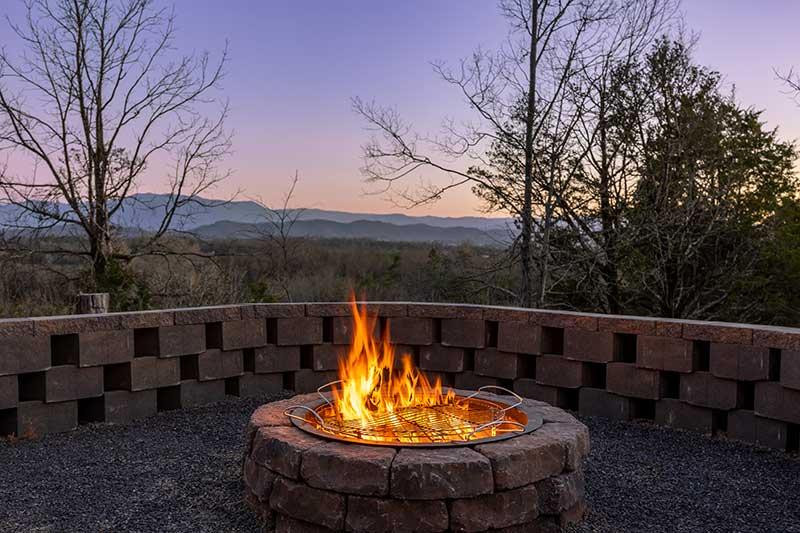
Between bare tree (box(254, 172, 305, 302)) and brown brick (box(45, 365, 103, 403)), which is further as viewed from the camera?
bare tree (box(254, 172, 305, 302))

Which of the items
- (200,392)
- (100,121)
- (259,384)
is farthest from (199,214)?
(200,392)

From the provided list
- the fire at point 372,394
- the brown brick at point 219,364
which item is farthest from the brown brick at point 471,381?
the brown brick at point 219,364

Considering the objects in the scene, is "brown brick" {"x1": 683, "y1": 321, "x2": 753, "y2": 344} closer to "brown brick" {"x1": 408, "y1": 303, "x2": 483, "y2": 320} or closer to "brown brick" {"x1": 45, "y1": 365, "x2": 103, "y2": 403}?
"brown brick" {"x1": 408, "y1": 303, "x2": 483, "y2": 320}

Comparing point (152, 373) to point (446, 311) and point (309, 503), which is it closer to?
point (446, 311)

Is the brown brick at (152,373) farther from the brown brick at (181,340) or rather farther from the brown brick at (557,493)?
the brown brick at (557,493)

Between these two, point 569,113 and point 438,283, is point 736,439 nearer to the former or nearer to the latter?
point 569,113

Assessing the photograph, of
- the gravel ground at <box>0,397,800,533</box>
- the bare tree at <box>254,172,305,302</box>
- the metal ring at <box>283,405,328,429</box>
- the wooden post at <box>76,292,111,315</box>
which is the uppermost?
the bare tree at <box>254,172,305,302</box>

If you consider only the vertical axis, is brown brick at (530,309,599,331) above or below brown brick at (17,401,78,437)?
above

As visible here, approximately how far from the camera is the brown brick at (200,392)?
17.7 feet

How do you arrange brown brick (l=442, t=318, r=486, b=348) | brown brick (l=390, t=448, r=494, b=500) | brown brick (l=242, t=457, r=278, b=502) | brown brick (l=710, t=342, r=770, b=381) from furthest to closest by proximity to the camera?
brown brick (l=442, t=318, r=486, b=348) → brown brick (l=710, t=342, r=770, b=381) → brown brick (l=242, t=457, r=278, b=502) → brown brick (l=390, t=448, r=494, b=500)

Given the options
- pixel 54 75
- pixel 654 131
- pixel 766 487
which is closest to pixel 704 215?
pixel 654 131

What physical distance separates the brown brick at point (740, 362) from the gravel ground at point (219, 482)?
48 cm

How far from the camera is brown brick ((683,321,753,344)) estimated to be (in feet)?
14.9

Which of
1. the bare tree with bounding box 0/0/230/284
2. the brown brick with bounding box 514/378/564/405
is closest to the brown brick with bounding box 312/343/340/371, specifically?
the brown brick with bounding box 514/378/564/405
